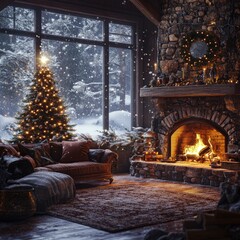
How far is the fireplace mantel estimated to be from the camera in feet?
32.1

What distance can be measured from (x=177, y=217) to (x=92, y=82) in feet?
19.2

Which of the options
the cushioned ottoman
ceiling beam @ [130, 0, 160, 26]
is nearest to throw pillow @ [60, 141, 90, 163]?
the cushioned ottoman

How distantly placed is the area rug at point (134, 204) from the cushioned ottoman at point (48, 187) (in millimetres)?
122

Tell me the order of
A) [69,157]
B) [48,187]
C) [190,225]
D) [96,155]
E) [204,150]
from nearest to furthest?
[190,225] → [48,187] → [69,157] → [96,155] → [204,150]

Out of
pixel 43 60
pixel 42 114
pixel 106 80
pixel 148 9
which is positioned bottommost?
pixel 42 114

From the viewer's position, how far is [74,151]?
9711mm

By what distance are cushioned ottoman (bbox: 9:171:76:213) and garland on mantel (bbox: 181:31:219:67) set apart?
12.6ft

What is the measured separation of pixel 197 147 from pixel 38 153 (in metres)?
3.41

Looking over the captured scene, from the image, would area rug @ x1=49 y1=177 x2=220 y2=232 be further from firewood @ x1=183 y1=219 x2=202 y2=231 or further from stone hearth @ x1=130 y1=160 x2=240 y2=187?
firewood @ x1=183 y1=219 x2=202 y2=231

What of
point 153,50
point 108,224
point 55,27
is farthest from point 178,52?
point 108,224

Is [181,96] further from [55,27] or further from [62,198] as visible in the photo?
[62,198]

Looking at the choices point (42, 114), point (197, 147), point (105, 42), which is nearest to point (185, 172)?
point (197, 147)

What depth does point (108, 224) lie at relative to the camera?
6406mm

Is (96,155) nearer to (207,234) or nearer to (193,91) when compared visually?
(193,91)
